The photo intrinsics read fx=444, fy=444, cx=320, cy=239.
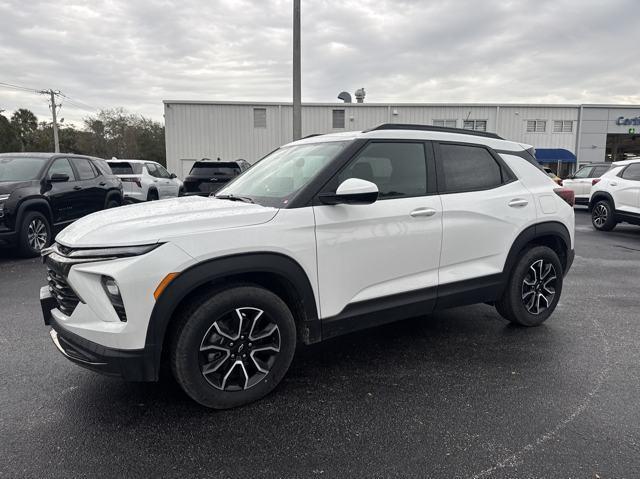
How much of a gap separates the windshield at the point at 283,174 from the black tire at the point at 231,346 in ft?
2.27

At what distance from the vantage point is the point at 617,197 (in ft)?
33.8

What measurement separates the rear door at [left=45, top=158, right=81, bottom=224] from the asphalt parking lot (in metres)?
4.32

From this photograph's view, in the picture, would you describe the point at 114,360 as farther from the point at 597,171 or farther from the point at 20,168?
the point at 597,171

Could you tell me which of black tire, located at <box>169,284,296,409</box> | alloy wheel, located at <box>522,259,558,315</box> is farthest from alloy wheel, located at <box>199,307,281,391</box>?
alloy wheel, located at <box>522,259,558,315</box>

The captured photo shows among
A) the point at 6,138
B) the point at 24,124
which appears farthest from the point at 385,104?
the point at 24,124

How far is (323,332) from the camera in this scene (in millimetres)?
3006

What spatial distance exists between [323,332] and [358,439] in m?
0.74

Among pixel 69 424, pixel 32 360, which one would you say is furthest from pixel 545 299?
pixel 32 360

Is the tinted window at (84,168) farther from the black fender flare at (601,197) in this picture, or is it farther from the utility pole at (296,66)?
the black fender flare at (601,197)

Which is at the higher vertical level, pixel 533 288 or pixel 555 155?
pixel 555 155

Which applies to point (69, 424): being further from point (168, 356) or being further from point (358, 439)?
point (358, 439)

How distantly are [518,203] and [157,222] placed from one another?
3.02 metres

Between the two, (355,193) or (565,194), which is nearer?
(355,193)

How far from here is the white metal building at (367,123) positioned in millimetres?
25969
